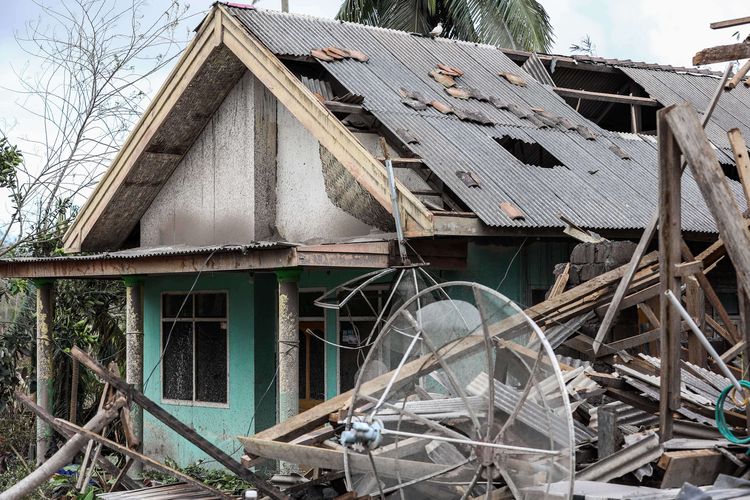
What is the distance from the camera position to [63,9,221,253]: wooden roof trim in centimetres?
1291

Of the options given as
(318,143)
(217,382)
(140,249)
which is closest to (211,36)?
(318,143)

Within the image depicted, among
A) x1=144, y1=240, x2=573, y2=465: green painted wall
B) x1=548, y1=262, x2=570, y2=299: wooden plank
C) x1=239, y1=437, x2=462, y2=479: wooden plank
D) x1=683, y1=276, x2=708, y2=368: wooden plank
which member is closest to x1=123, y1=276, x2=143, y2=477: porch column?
x1=144, y1=240, x2=573, y2=465: green painted wall

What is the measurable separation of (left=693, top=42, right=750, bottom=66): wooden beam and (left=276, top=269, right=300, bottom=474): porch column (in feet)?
16.3

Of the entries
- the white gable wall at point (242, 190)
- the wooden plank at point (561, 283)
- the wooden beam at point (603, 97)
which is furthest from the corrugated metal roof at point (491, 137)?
the white gable wall at point (242, 190)

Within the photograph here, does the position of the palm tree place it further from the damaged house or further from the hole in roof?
the hole in roof

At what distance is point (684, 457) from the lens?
6777 millimetres

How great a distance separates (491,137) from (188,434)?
5.52 m

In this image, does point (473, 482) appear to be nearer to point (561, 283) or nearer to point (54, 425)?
point (561, 283)

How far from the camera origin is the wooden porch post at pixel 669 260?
7.01m

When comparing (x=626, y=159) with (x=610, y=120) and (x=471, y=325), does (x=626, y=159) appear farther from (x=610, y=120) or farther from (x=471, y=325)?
(x=471, y=325)

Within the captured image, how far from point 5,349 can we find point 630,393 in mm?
10202

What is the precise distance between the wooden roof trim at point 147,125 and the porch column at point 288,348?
3.31 m

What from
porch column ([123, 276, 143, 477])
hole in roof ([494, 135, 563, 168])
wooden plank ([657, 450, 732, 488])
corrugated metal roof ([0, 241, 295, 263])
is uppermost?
hole in roof ([494, 135, 563, 168])

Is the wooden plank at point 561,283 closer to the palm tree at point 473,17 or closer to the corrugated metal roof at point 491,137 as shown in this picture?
the corrugated metal roof at point 491,137
